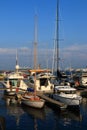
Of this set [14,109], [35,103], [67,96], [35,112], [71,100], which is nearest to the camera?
[35,112]

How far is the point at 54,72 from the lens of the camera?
7181 centimetres

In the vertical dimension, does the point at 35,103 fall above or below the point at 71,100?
below

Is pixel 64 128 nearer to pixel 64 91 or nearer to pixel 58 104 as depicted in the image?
pixel 58 104

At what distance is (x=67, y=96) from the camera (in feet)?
135

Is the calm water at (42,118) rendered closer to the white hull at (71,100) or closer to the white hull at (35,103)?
the white hull at (35,103)

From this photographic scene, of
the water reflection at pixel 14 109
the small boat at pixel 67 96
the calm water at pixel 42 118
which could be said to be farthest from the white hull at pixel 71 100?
the water reflection at pixel 14 109

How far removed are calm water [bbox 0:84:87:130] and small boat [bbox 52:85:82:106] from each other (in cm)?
109

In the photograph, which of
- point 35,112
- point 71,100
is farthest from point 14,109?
point 71,100

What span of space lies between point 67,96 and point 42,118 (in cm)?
638

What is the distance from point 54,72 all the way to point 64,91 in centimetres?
2749

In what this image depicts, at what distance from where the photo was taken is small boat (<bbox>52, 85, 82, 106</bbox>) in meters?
39.6

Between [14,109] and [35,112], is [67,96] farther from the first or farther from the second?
[14,109]

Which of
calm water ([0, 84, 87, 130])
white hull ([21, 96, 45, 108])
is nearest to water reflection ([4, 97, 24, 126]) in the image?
calm water ([0, 84, 87, 130])

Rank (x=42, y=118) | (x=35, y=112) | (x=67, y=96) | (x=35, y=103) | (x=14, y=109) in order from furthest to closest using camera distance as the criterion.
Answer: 1. (x=14, y=109)
2. (x=67, y=96)
3. (x=35, y=103)
4. (x=35, y=112)
5. (x=42, y=118)
